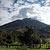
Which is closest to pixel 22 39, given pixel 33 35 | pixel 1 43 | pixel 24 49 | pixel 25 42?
pixel 25 42

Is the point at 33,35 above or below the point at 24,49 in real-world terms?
above

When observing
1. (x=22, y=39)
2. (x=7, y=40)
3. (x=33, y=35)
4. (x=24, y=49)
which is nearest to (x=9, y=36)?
(x=7, y=40)

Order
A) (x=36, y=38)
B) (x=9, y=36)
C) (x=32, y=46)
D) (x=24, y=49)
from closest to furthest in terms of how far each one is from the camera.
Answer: (x=24, y=49), (x=32, y=46), (x=36, y=38), (x=9, y=36)

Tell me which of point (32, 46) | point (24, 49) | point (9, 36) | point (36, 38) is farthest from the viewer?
point (9, 36)

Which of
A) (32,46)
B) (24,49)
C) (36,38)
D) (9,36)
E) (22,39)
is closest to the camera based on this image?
(24,49)

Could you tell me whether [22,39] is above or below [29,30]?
below

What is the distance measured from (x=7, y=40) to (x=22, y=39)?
8387 mm

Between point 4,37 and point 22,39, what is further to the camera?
point 4,37

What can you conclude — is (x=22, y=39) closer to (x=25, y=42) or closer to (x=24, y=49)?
(x=25, y=42)

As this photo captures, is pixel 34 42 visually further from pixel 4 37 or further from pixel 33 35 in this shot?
pixel 4 37

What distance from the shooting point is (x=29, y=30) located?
6188 cm

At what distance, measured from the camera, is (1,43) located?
6719 centimetres

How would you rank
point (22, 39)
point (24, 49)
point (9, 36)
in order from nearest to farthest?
point (24, 49) → point (22, 39) → point (9, 36)

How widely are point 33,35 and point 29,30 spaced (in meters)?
3.01
